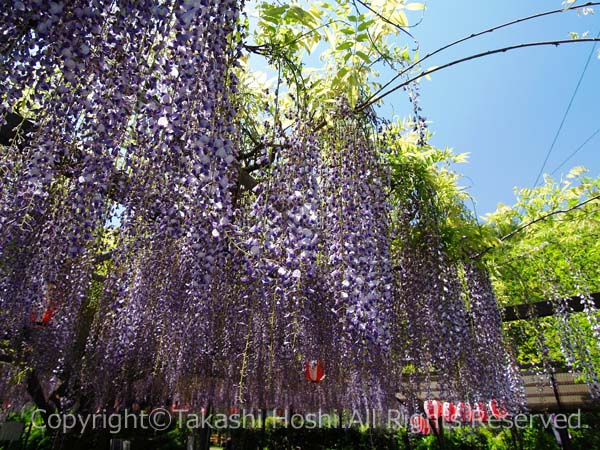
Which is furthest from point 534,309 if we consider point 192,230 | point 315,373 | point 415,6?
point 192,230

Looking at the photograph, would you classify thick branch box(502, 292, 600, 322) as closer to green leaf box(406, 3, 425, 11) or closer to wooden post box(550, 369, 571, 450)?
wooden post box(550, 369, 571, 450)

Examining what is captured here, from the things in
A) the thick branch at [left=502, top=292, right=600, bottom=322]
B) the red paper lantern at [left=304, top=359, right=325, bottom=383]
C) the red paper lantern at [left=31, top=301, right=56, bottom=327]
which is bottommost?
the red paper lantern at [left=304, top=359, right=325, bottom=383]

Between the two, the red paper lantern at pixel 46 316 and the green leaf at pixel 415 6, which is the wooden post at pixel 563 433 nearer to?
the green leaf at pixel 415 6

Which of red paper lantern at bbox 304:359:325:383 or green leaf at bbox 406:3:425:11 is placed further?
red paper lantern at bbox 304:359:325:383

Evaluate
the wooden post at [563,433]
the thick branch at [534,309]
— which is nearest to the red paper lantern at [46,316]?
the thick branch at [534,309]

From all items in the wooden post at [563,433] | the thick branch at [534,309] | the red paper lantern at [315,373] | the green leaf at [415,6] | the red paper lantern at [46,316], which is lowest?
the wooden post at [563,433]

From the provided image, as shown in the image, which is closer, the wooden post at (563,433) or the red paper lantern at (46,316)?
the red paper lantern at (46,316)

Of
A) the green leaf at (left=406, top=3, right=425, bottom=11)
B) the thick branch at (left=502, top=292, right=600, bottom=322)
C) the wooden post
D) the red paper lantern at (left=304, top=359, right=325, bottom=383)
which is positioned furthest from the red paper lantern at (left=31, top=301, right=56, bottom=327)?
the wooden post

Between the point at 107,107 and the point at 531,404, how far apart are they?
11993 mm

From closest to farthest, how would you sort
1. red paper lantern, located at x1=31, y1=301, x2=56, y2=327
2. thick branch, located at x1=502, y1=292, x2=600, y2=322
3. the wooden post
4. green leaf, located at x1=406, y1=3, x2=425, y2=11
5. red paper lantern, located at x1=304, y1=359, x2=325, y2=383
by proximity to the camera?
1. green leaf, located at x1=406, y1=3, x2=425, y2=11
2. red paper lantern, located at x1=31, y1=301, x2=56, y2=327
3. red paper lantern, located at x1=304, y1=359, x2=325, y2=383
4. thick branch, located at x1=502, y1=292, x2=600, y2=322
5. the wooden post

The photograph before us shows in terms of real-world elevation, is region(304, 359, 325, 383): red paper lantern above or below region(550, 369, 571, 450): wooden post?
above

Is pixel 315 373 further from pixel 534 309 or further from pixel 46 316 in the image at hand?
pixel 46 316

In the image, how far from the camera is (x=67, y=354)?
6.05 m

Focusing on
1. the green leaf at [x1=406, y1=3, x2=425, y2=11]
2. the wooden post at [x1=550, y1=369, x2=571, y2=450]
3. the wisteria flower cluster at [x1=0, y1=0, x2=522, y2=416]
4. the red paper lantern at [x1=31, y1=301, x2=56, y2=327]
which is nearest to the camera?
the wisteria flower cluster at [x1=0, y1=0, x2=522, y2=416]
